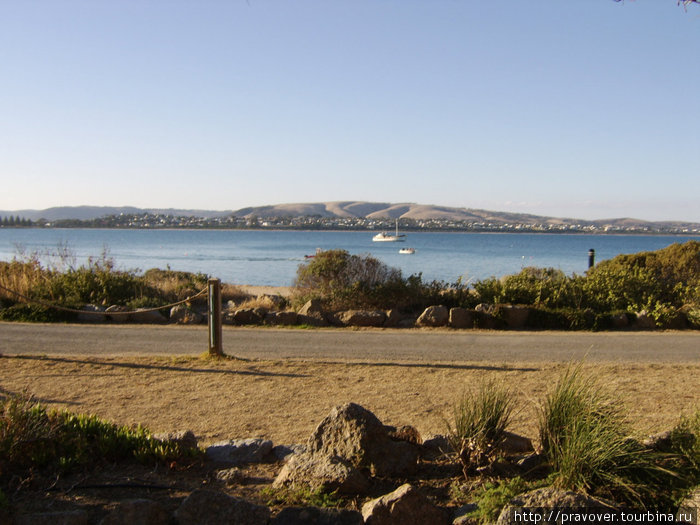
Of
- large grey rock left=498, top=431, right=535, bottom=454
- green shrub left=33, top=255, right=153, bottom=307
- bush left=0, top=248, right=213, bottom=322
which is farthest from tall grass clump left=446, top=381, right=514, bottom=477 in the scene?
→ green shrub left=33, top=255, right=153, bottom=307

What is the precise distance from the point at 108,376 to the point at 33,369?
1.29 m

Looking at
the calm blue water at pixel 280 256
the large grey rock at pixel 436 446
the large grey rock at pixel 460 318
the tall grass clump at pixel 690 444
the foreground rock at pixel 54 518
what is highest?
the tall grass clump at pixel 690 444

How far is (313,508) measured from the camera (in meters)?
3.55

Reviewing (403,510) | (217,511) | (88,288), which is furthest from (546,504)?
(88,288)

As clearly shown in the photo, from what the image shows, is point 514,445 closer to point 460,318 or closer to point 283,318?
point 460,318

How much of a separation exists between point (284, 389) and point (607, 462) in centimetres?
436

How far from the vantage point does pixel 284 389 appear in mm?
7375

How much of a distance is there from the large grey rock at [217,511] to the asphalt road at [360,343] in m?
5.84

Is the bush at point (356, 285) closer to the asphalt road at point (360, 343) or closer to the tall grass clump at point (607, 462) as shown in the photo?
the asphalt road at point (360, 343)

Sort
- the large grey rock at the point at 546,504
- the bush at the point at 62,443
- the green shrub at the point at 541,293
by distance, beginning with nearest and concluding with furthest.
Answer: the large grey rock at the point at 546,504
the bush at the point at 62,443
the green shrub at the point at 541,293

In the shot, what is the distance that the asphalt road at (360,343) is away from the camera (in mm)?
9602

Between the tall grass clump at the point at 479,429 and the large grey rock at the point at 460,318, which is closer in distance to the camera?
the tall grass clump at the point at 479,429

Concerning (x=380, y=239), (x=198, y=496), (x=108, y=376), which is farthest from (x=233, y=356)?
(x=380, y=239)

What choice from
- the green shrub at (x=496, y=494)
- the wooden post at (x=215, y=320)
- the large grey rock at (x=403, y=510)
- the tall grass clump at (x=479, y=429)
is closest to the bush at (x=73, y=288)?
the wooden post at (x=215, y=320)
